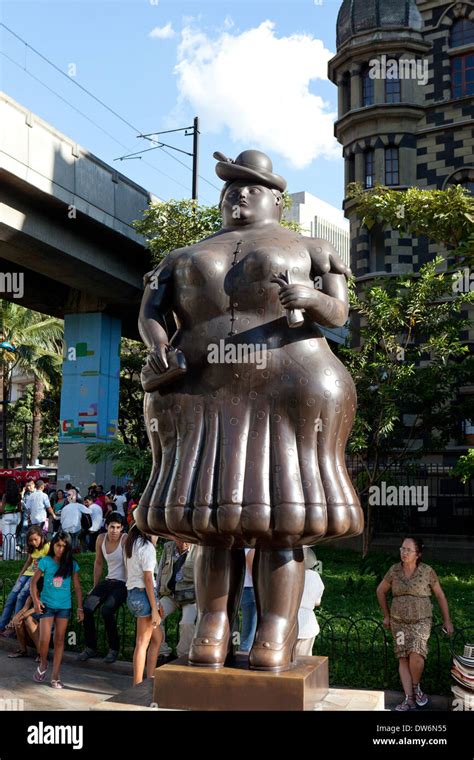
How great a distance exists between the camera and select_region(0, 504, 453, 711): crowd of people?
20.9 feet

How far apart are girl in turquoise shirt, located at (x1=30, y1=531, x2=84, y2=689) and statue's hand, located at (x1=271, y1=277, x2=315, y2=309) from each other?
5.06 meters

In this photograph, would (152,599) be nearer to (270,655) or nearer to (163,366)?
(270,655)

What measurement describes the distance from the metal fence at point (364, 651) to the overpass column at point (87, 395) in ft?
44.2

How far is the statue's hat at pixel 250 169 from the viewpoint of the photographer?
4.28 meters

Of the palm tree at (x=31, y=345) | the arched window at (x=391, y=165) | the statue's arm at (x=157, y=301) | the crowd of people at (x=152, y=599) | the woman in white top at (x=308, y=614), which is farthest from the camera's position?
the palm tree at (x=31, y=345)

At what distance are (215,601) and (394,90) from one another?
24499 millimetres

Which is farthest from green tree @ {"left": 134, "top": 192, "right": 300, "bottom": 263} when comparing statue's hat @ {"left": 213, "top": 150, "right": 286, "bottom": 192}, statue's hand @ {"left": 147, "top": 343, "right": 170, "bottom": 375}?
statue's hand @ {"left": 147, "top": 343, "right": 170, "bottom": 375}

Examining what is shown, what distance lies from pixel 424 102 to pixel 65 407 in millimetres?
14603

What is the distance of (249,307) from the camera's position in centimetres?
398

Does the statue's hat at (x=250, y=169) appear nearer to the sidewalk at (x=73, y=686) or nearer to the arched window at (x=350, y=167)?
the sidewalk at (x=73, y=686)

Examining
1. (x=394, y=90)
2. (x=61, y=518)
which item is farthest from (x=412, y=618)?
(x=394, y=90)

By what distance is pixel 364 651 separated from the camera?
8398mm

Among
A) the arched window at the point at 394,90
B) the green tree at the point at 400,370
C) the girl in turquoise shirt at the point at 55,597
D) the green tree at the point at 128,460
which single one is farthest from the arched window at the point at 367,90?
the girl in turquoise shirt at the point at 55,597

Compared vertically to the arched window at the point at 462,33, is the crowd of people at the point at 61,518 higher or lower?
lower
